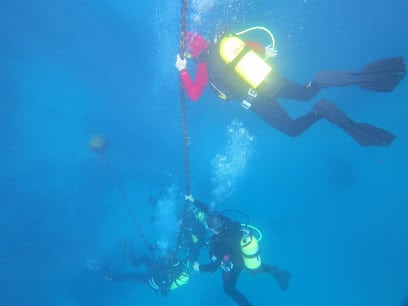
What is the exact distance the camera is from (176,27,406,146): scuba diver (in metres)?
4.71

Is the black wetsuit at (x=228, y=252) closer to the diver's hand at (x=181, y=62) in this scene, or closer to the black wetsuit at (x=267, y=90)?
the black wetsuit at (x=267, y=90)

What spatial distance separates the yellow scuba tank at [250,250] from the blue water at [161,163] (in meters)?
6.47

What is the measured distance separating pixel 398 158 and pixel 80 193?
12957mm

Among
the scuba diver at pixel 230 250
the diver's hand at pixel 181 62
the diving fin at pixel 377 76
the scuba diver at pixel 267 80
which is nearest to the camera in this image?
the diving fin at pixel 377 76

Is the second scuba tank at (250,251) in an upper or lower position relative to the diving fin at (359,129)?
lower

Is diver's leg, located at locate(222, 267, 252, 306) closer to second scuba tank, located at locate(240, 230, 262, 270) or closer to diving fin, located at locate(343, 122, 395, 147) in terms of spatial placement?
second scuba tank, located at locate(240, 230, 262, 270)

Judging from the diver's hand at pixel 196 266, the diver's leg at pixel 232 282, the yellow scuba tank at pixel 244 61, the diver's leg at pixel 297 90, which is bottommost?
the diver's hand at pixel 196 266

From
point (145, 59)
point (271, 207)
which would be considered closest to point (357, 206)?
point (271, 207)

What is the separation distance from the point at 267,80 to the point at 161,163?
30.4ft

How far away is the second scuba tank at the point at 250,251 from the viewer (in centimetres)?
586

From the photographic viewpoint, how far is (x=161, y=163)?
541 inches

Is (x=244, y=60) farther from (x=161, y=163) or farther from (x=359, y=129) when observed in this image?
(x=161, y=163)

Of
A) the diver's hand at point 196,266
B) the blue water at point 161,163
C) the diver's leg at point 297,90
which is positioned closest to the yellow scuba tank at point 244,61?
the diver's leg at point 297,90

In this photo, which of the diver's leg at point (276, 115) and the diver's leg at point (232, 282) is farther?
the diver's leg at point (232, 282)
